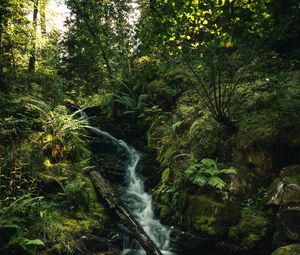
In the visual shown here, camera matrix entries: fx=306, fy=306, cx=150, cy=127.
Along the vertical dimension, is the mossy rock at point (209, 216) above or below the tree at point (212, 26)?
below

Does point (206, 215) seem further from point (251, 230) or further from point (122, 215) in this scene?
point (122, 215)

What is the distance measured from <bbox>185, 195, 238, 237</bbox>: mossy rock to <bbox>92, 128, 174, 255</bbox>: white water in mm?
735

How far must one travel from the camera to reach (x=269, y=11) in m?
6.54

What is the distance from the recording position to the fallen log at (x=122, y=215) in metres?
5.82

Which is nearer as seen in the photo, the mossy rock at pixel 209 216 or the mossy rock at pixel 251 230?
the mossy rock at pixel 251 230

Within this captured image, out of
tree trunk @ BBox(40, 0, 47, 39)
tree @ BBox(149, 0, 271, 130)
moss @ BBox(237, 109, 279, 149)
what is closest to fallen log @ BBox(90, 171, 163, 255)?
moss @ BBox(237, 109, 279, 149)

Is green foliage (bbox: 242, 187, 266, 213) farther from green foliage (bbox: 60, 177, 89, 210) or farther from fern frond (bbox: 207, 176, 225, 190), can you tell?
green foliage (bbox: 60, 177, 89, 210)

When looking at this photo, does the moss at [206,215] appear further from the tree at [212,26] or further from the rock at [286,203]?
the tree at [212,26]

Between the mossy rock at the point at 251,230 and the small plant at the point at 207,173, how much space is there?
74 centimetres

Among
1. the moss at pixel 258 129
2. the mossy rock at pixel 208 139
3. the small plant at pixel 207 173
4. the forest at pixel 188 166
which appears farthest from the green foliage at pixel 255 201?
the mossy rock at pixel 208 139

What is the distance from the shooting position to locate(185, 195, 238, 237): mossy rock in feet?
19.1

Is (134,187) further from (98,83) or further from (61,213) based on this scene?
(98,83)

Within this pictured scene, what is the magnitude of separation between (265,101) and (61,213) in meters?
5.22

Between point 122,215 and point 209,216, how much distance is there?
1.91m
